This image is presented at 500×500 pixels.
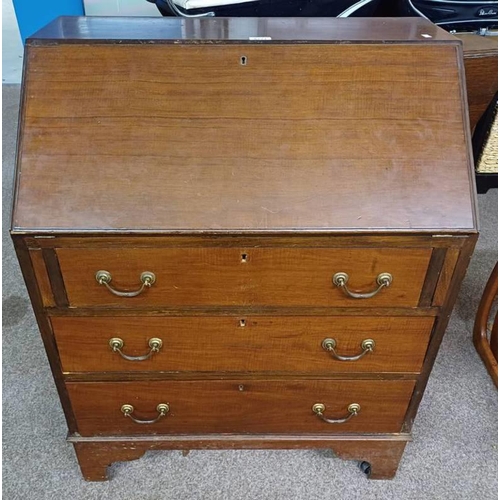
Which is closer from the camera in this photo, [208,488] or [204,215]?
[204,215]

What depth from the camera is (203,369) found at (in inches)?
42.3

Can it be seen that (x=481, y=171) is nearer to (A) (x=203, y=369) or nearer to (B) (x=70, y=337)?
(A) (x=203, y=369)

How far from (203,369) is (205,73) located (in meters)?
0.60

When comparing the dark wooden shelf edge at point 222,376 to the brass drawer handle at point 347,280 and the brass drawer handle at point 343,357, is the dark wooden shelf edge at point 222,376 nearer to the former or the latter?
the brass drawer handle at point 343,357

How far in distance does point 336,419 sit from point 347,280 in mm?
411

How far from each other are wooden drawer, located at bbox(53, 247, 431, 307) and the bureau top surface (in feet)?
0.19

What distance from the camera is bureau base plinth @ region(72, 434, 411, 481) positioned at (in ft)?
3.90

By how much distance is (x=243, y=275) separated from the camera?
92 centimetres

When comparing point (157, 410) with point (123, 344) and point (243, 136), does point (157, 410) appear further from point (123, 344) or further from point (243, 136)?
point (243, 136)

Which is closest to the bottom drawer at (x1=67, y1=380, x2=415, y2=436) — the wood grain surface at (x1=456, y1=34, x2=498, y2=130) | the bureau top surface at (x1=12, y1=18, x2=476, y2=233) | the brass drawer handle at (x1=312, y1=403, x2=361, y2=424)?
the brass drawer handle at (x1=312, y1=403, x2=361, y2=424)

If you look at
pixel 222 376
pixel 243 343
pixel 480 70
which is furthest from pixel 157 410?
pixel 480 70

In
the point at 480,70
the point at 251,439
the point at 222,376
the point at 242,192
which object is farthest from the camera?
the point at 480,70

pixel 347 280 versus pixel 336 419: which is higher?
pixel 347 280

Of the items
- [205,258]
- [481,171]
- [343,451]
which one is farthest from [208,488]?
[481,171]
